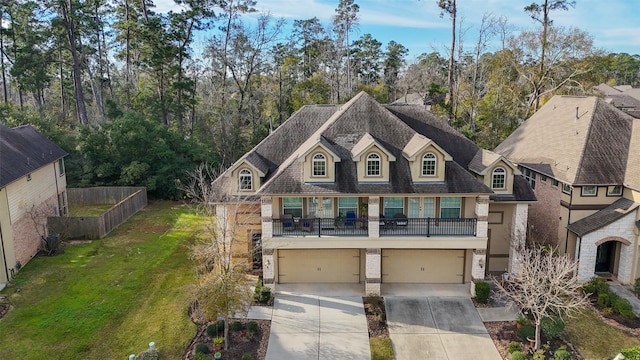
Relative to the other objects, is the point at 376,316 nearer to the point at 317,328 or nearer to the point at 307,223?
the point at 317,328

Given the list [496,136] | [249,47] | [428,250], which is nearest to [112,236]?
[428,250]

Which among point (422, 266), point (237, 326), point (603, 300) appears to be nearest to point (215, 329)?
point (237, 326)


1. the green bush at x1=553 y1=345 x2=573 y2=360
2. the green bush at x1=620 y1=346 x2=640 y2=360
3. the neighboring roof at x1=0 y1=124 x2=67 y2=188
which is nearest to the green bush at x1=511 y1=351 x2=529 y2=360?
the green bush at x1=553 y1=345 x2=573 y2=360

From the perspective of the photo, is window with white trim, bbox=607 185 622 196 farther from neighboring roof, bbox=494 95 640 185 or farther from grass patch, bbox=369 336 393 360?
grass patch, bbox=369 336 393 360

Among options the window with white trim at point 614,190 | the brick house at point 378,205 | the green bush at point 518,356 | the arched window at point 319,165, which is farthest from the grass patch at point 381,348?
the window with white trim at point 614,190

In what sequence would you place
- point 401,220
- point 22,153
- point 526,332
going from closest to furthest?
point 526,332, point 401,220, point 22,153

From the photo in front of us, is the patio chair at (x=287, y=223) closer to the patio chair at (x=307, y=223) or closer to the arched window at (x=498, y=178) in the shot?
the patio chair at (x=307, y=223)
